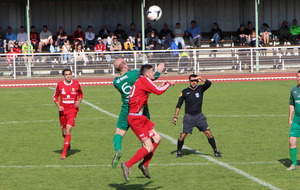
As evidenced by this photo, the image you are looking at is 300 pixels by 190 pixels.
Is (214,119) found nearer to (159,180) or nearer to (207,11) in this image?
(159,180)

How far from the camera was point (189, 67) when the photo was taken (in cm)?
3053

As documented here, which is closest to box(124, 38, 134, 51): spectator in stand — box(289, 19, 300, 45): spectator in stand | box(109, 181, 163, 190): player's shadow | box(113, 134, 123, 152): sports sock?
box(289, 19, 300, 45): spectator in stand

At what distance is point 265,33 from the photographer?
111ft

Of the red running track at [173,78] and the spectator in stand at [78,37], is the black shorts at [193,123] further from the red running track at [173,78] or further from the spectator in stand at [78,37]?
the spectator in stand at [78,37]

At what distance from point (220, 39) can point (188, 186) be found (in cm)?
2752

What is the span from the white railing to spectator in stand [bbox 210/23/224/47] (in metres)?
2.96

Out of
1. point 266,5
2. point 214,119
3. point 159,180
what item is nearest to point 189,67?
point 266,5

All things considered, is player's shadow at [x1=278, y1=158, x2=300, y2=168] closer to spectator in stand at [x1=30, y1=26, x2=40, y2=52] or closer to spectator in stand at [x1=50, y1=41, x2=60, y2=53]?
spectator in stand at [x1=50, y1=41, x2=60, y2=53]

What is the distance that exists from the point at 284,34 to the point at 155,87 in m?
28.4

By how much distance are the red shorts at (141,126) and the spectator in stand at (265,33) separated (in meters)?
27.3

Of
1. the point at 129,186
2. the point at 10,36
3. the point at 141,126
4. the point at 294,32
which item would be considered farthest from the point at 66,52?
the point at 141,126

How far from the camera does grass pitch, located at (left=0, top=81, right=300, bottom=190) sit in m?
8.40

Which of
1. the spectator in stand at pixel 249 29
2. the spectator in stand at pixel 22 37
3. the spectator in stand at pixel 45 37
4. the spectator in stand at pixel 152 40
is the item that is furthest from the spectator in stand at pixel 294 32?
the spectator in stand at pixel 22 37

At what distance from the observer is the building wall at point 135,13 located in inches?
1419
